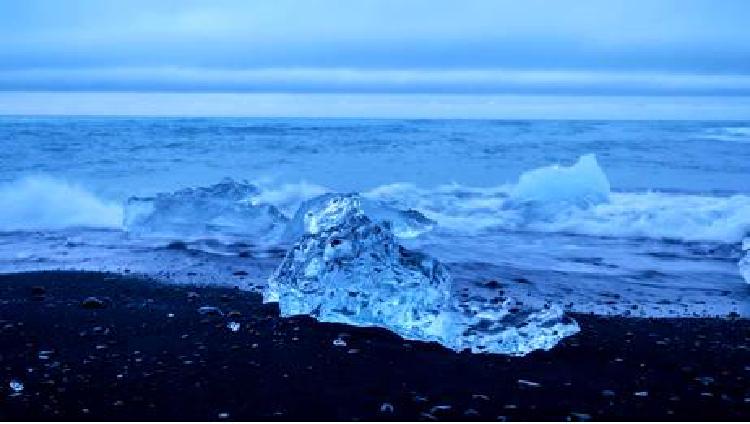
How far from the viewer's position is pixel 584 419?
3.44 meters

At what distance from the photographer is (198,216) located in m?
10.0

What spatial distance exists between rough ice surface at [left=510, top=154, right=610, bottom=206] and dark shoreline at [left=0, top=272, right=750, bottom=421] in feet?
24.5

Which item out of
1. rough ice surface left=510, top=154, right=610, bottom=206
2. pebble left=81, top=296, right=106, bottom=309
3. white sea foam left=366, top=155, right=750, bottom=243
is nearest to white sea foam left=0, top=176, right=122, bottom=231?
pebble left=81, top=296, right=106, bottom=309

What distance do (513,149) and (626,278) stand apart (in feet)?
75.4

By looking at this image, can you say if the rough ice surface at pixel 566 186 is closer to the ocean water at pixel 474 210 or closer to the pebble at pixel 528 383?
the ocean water at pixel 474 210

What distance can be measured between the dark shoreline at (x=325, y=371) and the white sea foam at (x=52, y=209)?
554 centimetres

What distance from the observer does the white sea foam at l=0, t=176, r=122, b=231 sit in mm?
10734

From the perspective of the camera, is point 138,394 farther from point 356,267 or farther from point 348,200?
point 348,200

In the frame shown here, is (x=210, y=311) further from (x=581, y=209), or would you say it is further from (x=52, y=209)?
(x=581, y=209)

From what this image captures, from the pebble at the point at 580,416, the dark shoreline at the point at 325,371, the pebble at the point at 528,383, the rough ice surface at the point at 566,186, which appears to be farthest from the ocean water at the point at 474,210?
the pebble at the point at 580,416

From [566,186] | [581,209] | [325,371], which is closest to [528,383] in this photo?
[325,371]

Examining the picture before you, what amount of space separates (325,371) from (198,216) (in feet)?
20.8

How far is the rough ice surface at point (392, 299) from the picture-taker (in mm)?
4734

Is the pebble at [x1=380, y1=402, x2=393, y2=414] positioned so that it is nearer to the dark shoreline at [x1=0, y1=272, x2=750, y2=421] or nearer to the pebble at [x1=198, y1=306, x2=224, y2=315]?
the dark shoreline at [x1=0, y1=272, x2=750, y2=421]
